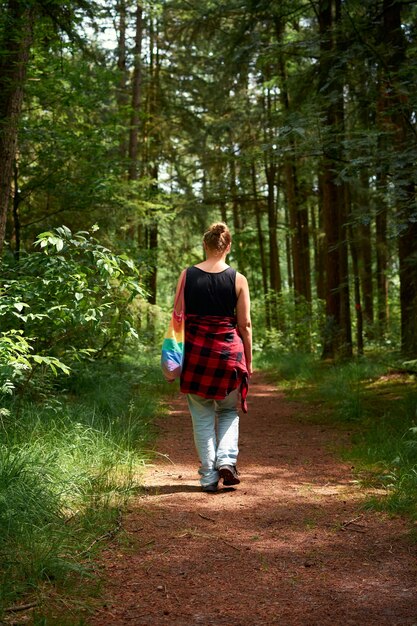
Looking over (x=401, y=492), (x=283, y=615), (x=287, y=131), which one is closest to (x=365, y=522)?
(x=401, y=492)

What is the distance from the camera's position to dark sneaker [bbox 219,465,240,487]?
5209mm

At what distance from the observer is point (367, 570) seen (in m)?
3.56

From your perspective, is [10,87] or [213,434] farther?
[10,87]

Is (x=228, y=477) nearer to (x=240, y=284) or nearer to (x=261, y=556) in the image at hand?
(x=261, y=556)

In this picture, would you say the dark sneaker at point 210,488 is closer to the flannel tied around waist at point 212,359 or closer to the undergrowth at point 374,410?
the flannel tied around waist at point 212,359

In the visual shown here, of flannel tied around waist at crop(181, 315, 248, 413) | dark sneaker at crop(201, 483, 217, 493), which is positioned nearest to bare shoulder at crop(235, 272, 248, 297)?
flannel tied around waist at crop(181, 315, 248, 413)

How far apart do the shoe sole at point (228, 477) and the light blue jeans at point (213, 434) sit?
0.17ft

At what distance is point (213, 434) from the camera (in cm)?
535

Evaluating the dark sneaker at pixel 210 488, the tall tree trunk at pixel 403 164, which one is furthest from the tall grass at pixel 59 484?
the tall tree trunk at pixel 403 164

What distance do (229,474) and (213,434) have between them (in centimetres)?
35

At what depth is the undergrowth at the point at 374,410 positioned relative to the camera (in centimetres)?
496

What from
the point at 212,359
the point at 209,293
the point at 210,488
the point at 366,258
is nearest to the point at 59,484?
the point at 210,488

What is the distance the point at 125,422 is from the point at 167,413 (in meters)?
2.30

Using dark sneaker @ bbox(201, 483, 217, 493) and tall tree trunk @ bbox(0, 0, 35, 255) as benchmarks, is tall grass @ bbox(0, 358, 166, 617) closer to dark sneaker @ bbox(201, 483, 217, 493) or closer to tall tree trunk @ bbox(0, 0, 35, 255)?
dark sneaker @ bbox(201, 483, 217, 493)
